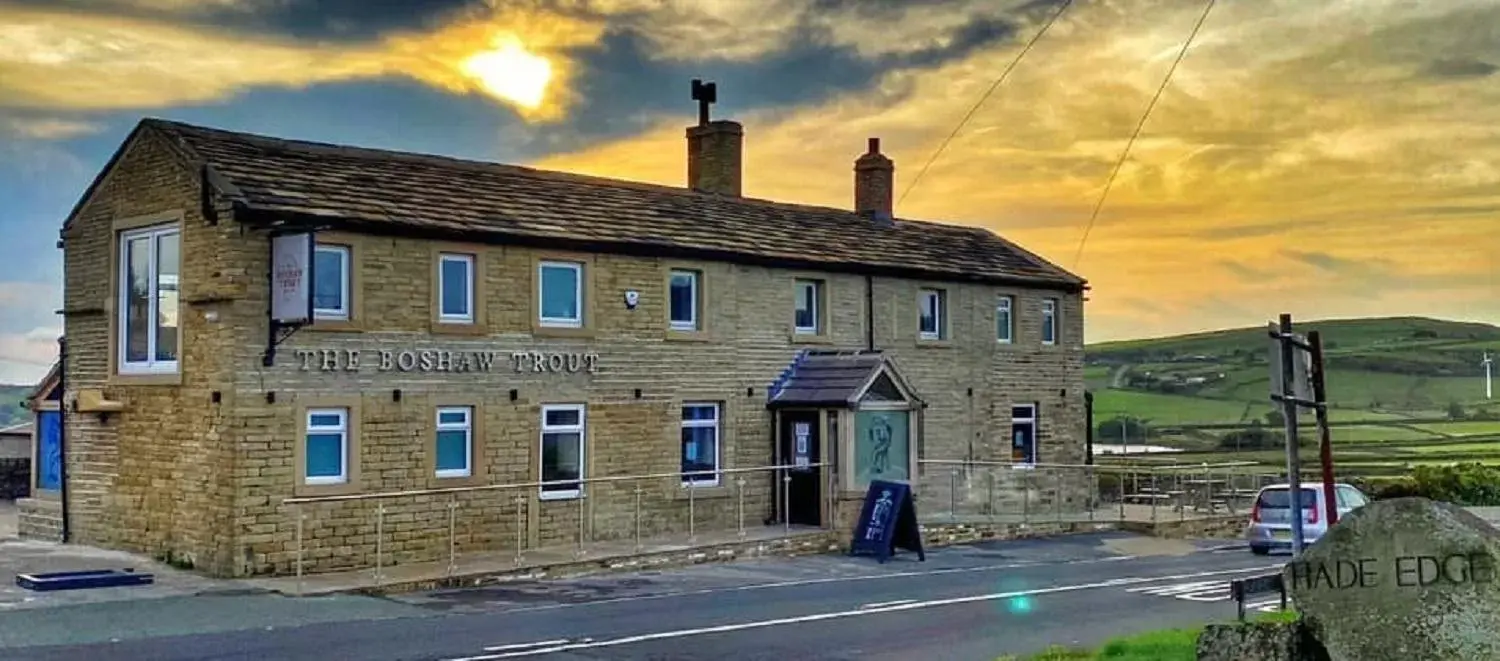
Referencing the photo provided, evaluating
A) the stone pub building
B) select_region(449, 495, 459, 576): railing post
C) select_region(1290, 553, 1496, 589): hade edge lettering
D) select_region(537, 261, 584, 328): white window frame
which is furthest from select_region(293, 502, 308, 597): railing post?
select_region(1290, 553, 1496, 589): hade edge lettering

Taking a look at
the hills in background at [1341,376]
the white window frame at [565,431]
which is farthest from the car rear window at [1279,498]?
the hills in background at [1341,376]

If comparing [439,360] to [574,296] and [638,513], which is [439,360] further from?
[638,513]

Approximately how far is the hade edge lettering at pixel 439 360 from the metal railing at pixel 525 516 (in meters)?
1.76

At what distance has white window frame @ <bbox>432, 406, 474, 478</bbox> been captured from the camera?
2175 centimetres

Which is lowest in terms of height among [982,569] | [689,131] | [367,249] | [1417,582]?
[982,569]

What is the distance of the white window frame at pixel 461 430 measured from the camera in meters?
21.8

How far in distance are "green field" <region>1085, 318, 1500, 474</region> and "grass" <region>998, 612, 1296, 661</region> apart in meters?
31.0

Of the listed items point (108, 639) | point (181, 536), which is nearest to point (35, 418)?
point (181, 536)

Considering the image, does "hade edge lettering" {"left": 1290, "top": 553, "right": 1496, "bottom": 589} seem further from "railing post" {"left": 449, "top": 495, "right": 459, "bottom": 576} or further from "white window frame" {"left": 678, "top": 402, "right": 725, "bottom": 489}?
"white window frame" {"left": 678, "top": 402, "right": 725, "bottom": 489}

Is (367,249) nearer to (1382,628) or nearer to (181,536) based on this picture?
(181,536)

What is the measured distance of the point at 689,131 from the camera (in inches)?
1248

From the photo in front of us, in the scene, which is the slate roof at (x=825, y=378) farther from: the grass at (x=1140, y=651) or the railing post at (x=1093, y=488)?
the grass at (x=1140, y=651)

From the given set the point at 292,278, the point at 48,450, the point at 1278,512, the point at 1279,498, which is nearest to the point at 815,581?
the point at 292,278

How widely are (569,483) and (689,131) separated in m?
11.1
